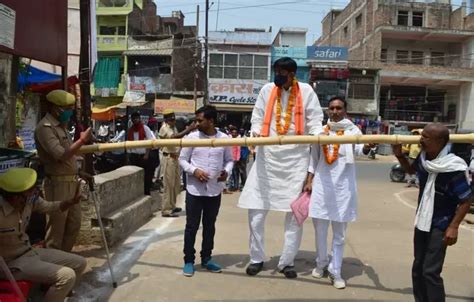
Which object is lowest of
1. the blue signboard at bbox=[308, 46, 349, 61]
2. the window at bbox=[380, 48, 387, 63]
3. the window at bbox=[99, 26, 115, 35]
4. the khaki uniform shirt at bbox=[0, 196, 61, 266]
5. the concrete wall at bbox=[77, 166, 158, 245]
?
the concrete wall at bbox=[77, 166, 158, 245]

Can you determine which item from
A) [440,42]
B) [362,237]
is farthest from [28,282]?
[440,42]

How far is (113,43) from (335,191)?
37.3 m

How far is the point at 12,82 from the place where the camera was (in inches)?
222

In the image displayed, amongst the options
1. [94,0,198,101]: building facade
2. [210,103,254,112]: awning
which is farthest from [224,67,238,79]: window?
[94,0,198,101]: building facade

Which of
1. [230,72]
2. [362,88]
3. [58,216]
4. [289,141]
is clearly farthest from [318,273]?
[362,88]

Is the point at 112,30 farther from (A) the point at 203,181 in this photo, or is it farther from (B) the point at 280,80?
(A) the point at 203,181

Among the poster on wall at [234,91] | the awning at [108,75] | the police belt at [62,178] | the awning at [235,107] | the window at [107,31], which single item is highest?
the window at [107,31]

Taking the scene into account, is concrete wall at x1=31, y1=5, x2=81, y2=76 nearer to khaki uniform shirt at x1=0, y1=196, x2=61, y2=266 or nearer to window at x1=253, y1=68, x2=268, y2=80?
khaki uniform shirt at x1=0, y1=196, x2=61, y2=266

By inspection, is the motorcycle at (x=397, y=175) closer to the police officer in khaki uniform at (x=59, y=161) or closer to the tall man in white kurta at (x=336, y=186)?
the tall man in white kurta at (x=336, y=186)

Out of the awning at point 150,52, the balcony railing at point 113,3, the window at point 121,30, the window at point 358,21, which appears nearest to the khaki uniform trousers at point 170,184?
the awning at point 150,52

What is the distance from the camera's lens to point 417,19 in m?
39.9

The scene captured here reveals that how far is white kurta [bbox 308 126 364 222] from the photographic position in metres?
4.66

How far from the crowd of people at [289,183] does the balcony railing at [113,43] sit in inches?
1418

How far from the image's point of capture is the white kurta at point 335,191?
184 inches
